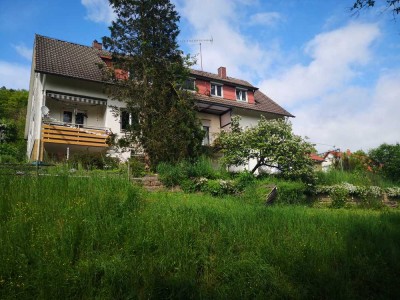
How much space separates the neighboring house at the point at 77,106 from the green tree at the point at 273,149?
3147 millimetres

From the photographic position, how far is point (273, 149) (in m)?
16.6

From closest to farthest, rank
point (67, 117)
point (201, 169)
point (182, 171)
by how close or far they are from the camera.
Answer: point (182, 171) < point (201, 169) < point (67, 117)

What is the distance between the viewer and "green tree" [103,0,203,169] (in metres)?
15.0

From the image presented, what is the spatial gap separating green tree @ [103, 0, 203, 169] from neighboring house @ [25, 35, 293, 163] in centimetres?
99

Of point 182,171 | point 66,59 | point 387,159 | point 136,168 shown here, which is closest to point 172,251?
point 182,171

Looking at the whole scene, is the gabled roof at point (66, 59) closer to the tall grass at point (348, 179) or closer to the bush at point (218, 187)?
the bush at point (218, 187)

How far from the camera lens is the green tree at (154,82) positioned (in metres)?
15.0

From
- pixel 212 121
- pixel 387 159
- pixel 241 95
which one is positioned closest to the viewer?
pixel 387 159

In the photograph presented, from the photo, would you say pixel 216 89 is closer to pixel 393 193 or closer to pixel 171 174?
pixel 393 193

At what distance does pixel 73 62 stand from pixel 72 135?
5.81m

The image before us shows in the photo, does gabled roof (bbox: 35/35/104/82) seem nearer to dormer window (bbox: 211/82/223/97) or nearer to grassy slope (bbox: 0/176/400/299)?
dormer window (bbox: 211/82/223/97)

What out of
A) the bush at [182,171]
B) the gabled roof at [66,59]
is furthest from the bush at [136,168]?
the gabled roof at [66,59]

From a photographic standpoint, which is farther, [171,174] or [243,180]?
[243,180]

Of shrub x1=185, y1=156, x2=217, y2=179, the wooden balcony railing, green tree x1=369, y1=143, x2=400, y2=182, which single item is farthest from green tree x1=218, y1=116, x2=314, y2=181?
green tree x1=369, y1=143, x2=400, y2=182
